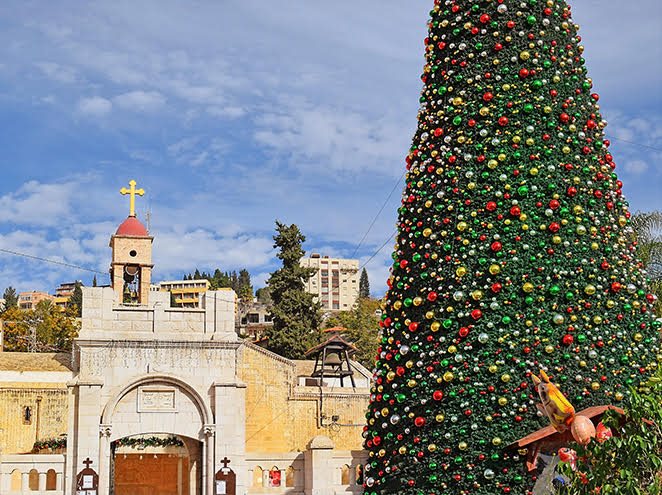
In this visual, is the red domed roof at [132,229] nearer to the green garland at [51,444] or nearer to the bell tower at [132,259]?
the bell tower at [132,259]

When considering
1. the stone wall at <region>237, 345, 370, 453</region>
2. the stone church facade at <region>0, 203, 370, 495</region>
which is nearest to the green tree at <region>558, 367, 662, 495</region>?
the stone church facade at <region>0, 203, 370, 495</region>

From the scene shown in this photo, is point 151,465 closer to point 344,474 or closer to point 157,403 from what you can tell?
point 157,403

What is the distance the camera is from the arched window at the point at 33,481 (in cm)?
1763

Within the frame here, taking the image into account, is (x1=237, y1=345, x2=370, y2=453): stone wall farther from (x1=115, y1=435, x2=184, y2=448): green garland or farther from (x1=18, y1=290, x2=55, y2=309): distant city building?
(x1=18, y1=290, x2=55, y2=309): distant city building

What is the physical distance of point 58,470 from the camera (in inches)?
685

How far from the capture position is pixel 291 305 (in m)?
36.8

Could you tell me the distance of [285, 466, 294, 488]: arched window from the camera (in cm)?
1703

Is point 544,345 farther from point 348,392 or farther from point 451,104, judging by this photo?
point 348,392

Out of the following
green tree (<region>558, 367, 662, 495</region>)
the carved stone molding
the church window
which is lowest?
green tree (<region>558, 367, 662, 495</region>)

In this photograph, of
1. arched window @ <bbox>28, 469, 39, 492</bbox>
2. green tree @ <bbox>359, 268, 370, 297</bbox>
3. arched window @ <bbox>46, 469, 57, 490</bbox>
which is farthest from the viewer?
green tree @ <bbox>359, 268, 370, 297</bbox>

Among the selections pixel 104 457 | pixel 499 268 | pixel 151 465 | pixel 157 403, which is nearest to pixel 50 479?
pixel 104 457

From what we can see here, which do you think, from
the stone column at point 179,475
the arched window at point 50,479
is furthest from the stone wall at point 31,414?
the arched window at point 50,479

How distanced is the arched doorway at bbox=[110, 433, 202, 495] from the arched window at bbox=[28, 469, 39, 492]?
3.32 m

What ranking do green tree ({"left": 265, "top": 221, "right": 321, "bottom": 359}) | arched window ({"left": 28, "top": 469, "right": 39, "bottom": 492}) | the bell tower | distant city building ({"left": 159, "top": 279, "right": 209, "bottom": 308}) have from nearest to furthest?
arched window ({"left": 28, "top": 469, "right": 39, "bottom": 492}) → the bell tower → green tree ({"left": 265, "top": 221, "right": 321, "bottom": 359}) → distant city building ({"left": 159, "top": 279, "right": 209, "bottom": 308})
